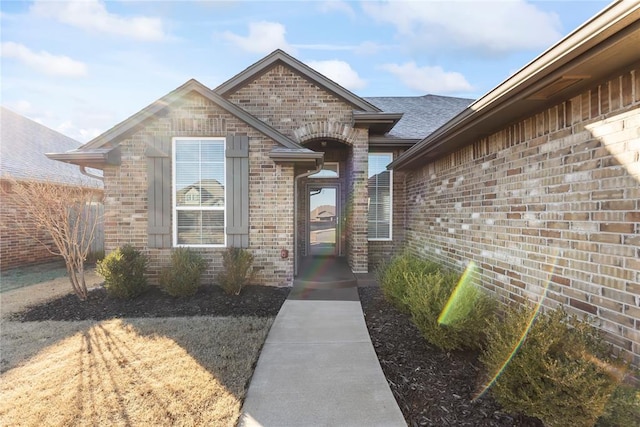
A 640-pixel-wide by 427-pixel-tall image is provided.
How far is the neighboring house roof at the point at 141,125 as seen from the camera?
5.78 meters

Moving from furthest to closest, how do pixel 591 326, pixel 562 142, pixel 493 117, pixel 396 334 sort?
pixel 396 334
pixel 493 117
pixel 562 142
pixel 591 326

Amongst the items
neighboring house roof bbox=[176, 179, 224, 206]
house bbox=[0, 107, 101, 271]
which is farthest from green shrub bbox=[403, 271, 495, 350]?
house bbox=[0, 107, 101, 271]

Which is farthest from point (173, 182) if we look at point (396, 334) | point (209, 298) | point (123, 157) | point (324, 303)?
point (396, 334)

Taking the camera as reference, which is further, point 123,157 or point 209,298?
point 123,157

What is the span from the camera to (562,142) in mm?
2678

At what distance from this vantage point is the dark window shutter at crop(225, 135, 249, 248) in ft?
19.7

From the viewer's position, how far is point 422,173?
6.78 metres

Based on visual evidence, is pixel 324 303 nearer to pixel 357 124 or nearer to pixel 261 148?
pixel 261 148

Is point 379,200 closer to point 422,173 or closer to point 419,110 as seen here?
point 422,173

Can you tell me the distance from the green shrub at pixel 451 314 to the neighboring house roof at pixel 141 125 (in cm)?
356

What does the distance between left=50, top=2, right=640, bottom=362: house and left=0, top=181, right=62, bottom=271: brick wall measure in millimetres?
4498

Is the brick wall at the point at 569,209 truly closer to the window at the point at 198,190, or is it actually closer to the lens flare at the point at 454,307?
the lens flare at the point at 454,307

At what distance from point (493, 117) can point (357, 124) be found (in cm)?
434

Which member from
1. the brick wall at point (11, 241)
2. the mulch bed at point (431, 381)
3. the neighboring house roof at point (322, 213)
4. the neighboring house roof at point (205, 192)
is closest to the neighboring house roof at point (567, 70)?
the mulch bed at point (431, 381)
